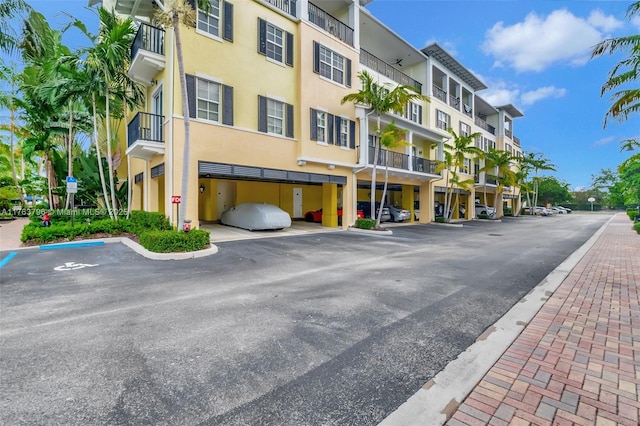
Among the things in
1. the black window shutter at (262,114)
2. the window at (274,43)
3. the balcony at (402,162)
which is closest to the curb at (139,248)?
the black window shutter at (262,114)

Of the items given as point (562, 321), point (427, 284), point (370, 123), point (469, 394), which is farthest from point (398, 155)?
point (469, 394)

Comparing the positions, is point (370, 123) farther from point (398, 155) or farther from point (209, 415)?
point (209, 415)

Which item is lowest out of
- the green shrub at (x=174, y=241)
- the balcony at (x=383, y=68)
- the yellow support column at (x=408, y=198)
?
the green shrub at (x=174, y=241)

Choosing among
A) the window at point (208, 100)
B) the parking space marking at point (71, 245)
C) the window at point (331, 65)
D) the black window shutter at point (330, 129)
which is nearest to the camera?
the parking space marking at point (71, 245)

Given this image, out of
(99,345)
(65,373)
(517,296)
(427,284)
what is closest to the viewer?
(65,373)

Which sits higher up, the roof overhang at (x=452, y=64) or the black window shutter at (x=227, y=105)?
the roof overhang at (x=452, y=64)

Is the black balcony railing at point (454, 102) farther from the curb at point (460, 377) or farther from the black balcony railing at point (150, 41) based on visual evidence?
the curb at point (460, 377)

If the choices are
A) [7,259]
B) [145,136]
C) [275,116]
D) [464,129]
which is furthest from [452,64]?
[7,259]

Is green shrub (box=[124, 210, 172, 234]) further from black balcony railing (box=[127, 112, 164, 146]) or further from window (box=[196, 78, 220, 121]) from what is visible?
window (box=[196, 78, 220, 121])

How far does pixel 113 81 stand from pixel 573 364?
1489 centimetres

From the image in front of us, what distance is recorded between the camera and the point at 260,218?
14.8 metres

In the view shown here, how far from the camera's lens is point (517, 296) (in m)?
5.54

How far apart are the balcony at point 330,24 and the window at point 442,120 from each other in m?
11.2

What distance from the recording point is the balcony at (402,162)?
1944 centimetres
